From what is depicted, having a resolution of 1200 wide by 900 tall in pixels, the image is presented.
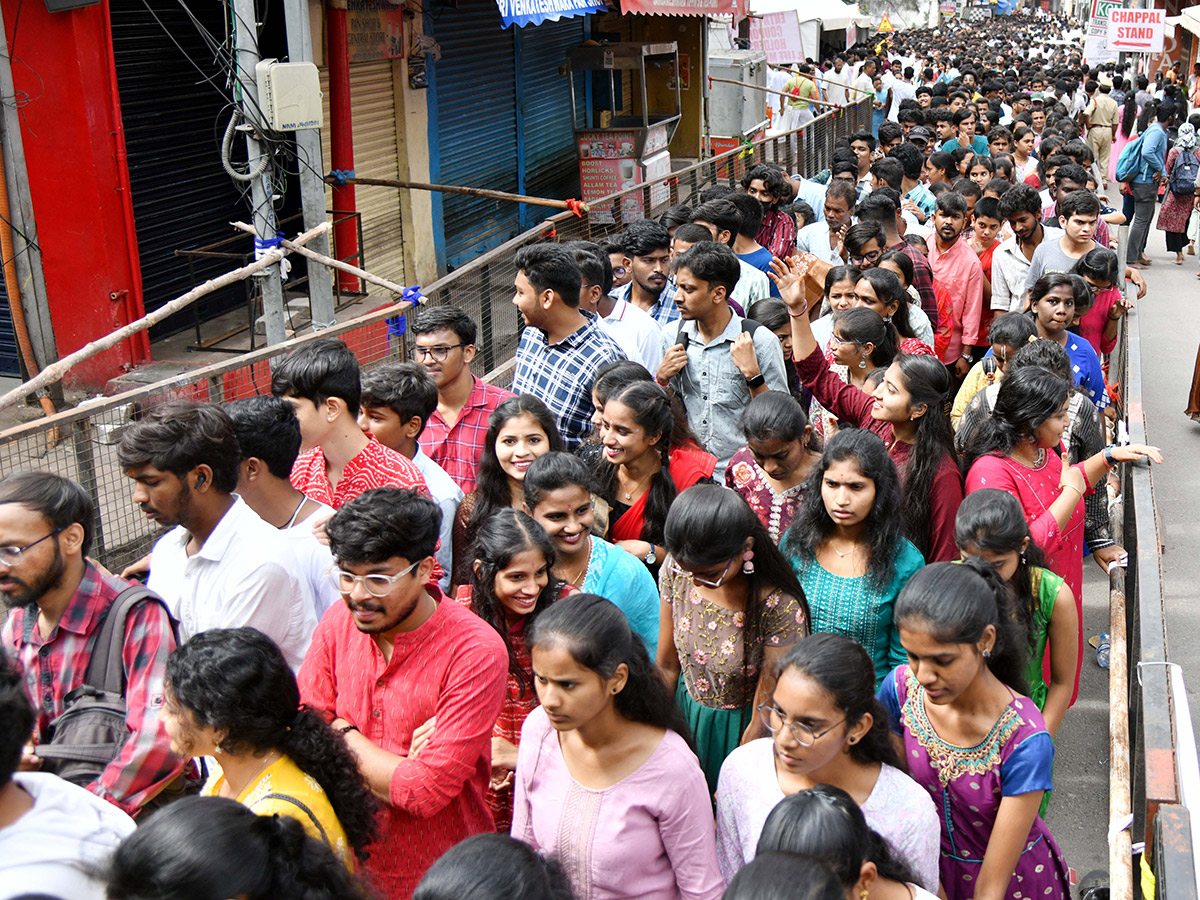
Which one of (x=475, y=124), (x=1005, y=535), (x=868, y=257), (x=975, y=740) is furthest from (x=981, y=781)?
(x=475, y=124)

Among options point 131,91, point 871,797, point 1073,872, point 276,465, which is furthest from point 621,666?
point 131,91

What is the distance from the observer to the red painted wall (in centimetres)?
720

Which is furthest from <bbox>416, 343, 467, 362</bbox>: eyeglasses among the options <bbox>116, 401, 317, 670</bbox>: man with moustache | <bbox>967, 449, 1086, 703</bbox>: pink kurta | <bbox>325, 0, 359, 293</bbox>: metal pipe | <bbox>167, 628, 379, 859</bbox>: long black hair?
<bbox>325, 0, 359, 293</bbox>: metal pipe

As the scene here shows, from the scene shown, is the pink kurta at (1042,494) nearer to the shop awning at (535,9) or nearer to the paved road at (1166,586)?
the paved road at (1166,586)

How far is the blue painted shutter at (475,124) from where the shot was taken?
12305 mm

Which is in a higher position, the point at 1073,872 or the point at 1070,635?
the point at 1070,635

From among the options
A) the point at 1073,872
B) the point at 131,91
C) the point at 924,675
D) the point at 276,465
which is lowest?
the point at 1073,872

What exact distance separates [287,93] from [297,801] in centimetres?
545

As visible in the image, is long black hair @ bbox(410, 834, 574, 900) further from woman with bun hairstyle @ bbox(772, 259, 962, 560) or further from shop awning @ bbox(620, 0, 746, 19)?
shop awning @ bbox(620, 0, 746, 19)

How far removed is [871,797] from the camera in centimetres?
255

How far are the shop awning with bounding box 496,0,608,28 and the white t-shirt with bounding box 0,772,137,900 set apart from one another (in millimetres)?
8613

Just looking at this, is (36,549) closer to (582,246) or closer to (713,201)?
(582,246)

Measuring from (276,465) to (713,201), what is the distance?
12.6 ft

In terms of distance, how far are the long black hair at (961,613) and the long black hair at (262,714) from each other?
135 cm
